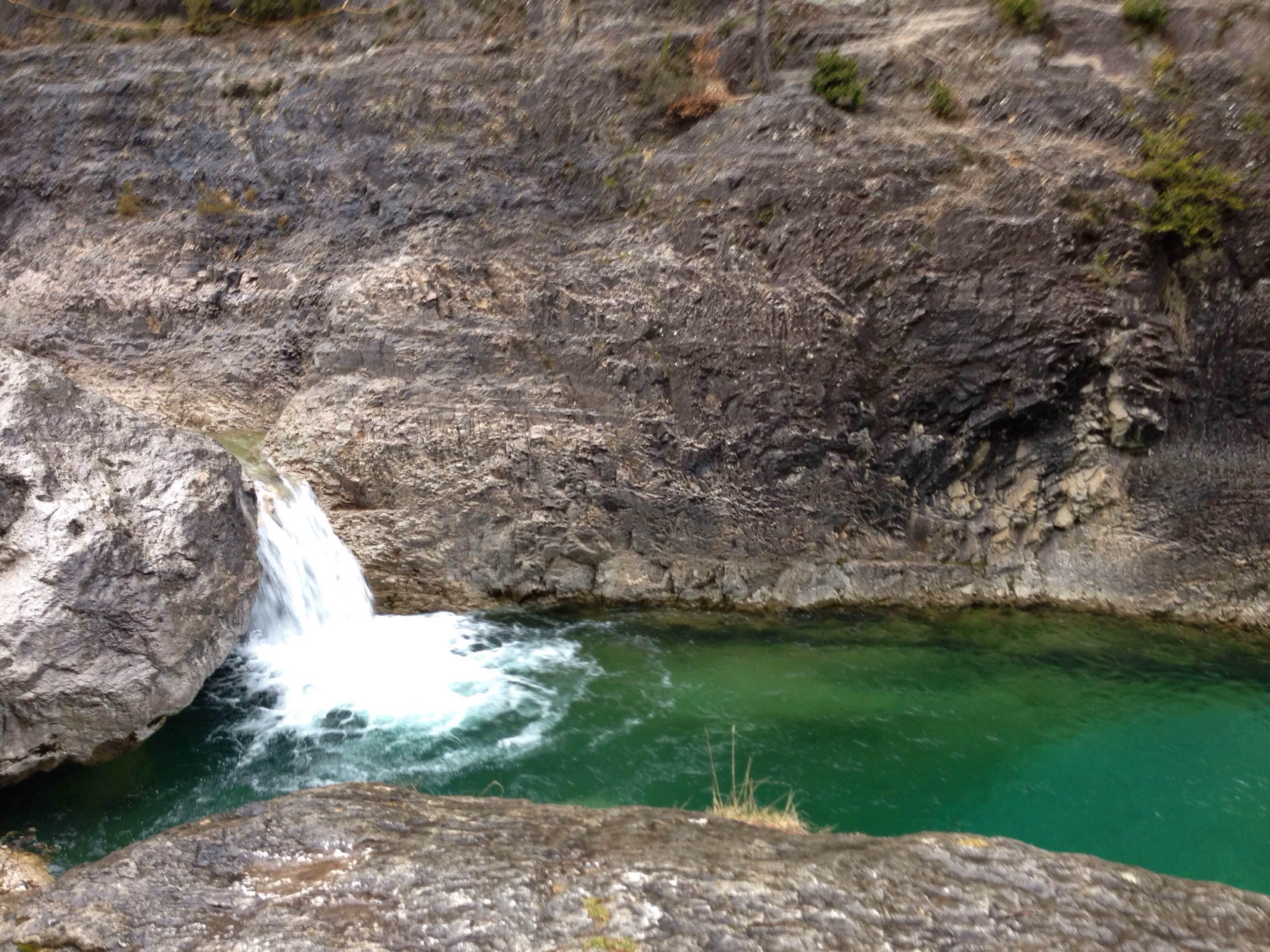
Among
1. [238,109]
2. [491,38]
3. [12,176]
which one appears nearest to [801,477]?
[491,38]

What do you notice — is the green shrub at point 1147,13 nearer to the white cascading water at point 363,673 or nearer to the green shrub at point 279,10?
the white cascading water at point 363,673

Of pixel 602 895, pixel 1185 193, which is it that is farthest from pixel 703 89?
pixel 602 895

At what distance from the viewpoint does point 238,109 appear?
44.8ft

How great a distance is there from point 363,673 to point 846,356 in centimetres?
624

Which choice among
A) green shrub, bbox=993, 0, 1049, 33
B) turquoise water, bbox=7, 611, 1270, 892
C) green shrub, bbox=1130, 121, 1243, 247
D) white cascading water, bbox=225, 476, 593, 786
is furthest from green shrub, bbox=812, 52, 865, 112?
white cascading water, bbox=225, 476, 593, 786

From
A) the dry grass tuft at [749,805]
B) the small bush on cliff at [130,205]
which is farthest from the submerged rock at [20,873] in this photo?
the small bush on cliff at [130,205]

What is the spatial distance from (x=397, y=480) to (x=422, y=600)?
1.42m

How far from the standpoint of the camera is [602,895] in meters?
3.98

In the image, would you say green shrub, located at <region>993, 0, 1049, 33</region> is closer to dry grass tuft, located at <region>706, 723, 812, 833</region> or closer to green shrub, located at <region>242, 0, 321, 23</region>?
dry grass tuft, located at <region>706, 723, 812, 833</region>

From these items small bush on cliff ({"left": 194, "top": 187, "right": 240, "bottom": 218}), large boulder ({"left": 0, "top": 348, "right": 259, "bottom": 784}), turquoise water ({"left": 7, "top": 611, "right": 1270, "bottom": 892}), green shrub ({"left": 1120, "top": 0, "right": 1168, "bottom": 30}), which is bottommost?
turquoise water ({"left": 7, "top": 611, "right": 1270, "bottom": 892})

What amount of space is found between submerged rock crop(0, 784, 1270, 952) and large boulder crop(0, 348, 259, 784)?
2108 millimetres

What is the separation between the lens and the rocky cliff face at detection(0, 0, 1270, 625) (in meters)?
10.2

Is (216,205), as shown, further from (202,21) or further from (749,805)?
(749,805)

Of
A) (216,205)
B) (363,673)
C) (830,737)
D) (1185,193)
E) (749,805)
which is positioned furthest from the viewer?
(216,205)
